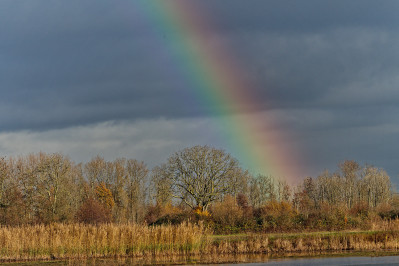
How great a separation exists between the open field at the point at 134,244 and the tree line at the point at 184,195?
876cm

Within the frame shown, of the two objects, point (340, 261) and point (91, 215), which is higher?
point (91, 215)

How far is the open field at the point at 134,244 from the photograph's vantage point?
113 ft

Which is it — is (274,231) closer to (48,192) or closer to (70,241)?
(70,241)

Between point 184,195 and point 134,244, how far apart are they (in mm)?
43122

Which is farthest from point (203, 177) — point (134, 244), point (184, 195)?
point (134, 244)

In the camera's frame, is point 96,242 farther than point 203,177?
No

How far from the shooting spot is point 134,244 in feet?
114

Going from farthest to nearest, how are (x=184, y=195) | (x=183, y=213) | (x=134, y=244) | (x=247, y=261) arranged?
1. (x=184, y=195)
2. (x=183, y=213)
3. (x=134, y=244)
4. (x=247, y=261)

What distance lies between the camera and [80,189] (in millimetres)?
88562

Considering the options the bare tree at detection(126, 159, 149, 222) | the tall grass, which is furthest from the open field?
the bare tree at detection(126, 159, 149, 222)

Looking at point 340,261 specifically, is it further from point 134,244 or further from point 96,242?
point 96,242

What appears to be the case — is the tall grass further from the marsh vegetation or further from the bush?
the bush

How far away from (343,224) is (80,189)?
54.1 metres

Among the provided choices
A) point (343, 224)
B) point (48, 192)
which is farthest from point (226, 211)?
point (48, 192)
